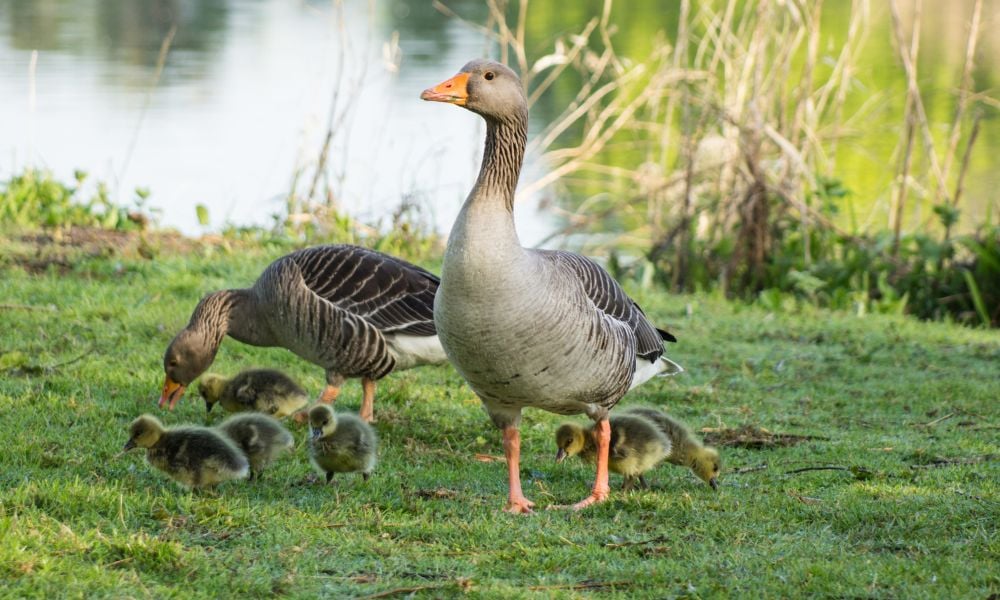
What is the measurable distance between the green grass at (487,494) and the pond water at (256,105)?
14.5ft

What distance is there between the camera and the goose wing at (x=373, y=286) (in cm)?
761

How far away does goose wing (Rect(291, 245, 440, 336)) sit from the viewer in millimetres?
7605

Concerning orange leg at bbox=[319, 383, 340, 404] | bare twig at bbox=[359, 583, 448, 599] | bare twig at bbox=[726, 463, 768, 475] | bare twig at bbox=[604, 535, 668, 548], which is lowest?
orange leg at bbox=[319, 383, 340, 404]

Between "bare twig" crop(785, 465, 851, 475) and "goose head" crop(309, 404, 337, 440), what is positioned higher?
"goose head" crop(309, 404, 337, 440)

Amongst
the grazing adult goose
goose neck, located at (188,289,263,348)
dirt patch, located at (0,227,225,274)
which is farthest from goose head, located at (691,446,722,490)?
dirt patch, located at (0,227,225,274)

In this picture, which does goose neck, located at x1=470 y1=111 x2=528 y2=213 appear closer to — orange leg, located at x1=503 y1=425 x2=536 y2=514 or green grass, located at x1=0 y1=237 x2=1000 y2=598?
orange leg, located at x1=503 y1=425 x2=536 y2=514

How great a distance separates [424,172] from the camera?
58.6 feet

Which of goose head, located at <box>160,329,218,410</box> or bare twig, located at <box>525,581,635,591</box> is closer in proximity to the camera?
bare twig, located at <box>525,581,635,591</box>

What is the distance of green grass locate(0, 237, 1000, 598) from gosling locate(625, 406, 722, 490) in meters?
0.11

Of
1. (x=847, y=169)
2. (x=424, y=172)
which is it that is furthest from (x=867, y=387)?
(x=847, y=169)

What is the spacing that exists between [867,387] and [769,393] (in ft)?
2.55

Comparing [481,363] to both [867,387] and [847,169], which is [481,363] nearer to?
[867,387]

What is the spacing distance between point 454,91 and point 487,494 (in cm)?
209

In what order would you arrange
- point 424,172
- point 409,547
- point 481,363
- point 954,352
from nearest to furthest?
1. point 409,547
2. point 481,363
3. point 954,352
4. point 424,172
